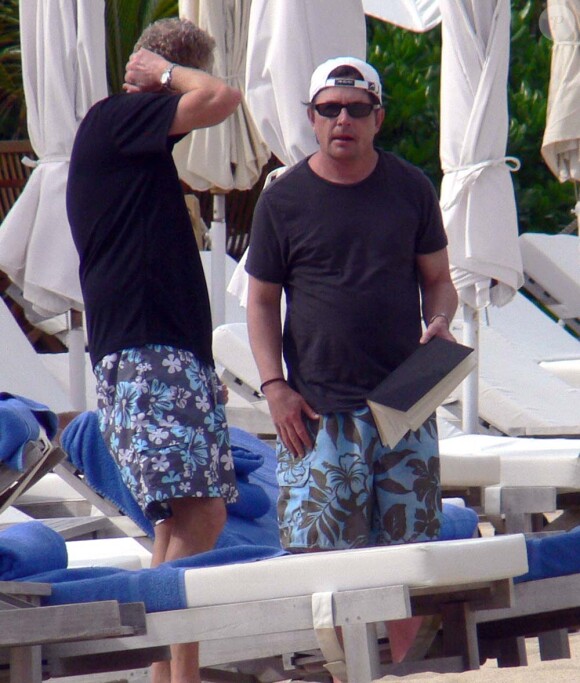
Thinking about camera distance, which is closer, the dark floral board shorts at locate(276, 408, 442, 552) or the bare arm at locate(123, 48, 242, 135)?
the dark floral board shorts at locate(276, 408, 442, 552)

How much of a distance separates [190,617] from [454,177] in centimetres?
307

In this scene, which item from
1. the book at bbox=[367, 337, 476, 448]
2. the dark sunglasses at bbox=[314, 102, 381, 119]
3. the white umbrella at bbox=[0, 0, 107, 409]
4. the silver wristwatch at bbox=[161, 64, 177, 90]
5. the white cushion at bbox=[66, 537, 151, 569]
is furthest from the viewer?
the white umbrella at bbox=[0, 0, 107, 409]

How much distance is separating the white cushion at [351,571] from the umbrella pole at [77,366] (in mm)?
2729

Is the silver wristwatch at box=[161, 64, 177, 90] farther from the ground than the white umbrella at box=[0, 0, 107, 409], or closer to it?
farther from the ground

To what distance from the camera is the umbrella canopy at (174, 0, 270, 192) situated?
620 centimetres

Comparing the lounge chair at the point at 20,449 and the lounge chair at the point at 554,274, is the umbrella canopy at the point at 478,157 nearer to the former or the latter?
the lounge chair at the point at 20,449

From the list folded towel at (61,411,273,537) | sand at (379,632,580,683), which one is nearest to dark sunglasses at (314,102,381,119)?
folded towel at (61,411,273,537)

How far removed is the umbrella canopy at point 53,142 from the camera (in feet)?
16.6

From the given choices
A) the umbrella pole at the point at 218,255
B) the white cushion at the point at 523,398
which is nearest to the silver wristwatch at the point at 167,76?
the umbrella pole at the point at 218,255

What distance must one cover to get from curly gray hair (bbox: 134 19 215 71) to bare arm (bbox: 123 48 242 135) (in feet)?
0.09

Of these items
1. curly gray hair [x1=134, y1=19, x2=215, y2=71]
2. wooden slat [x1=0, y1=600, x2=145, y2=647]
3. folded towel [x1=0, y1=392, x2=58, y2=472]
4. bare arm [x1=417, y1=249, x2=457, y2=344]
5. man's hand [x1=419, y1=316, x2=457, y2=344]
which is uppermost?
curly gray hair [x1=134, y1=19, x2=215, y2=71]

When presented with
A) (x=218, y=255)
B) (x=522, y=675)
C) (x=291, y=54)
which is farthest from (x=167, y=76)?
(x=218, y=255)

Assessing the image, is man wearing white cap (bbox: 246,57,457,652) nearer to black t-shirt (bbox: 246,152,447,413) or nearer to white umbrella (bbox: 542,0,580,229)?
black t-shirt (bbox: 246,152,447,413)

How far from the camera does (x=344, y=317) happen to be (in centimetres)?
296
